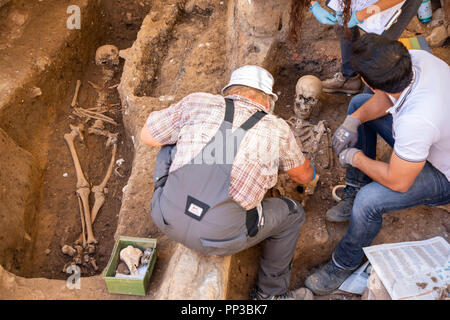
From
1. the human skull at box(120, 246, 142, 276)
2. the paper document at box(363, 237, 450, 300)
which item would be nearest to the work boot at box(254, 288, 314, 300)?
the paper document at box(363, 237, 450, 300)

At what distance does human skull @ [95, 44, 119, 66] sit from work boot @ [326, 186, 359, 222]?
3885 millimetres

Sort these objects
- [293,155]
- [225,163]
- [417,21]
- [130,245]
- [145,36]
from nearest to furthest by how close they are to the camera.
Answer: [225,163], [293,155], [130,245], [417,21], [145,36]

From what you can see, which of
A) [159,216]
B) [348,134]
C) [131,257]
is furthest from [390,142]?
[131,257]

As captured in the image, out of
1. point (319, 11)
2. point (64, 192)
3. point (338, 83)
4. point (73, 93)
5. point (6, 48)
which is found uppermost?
point (319, 11)

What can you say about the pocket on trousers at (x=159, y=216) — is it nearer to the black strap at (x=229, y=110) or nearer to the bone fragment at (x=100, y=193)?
the black strap at (x=229, y=110)

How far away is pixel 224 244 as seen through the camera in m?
2.51

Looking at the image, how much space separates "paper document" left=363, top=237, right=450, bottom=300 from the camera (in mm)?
2563

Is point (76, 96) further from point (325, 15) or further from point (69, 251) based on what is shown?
point (325, 15)

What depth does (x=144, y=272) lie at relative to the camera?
280cm

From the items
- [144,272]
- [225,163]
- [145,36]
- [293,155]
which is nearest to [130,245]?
[144,272]

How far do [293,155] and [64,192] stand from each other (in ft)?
9.27

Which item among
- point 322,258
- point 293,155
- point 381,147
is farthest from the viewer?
point 381,147

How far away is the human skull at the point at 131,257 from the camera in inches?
111

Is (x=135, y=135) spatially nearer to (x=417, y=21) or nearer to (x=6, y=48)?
(x=6, y=48)
